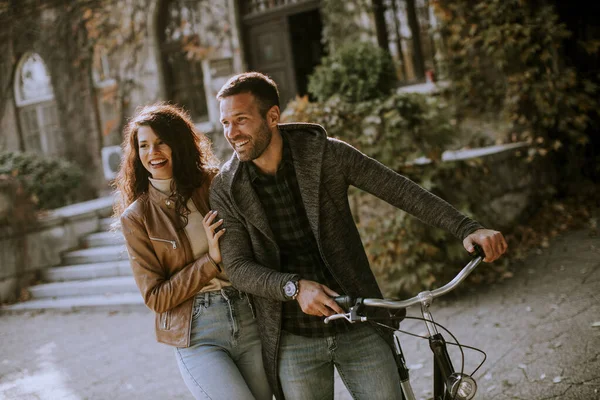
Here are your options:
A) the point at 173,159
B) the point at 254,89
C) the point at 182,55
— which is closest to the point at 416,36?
the point at 182,55

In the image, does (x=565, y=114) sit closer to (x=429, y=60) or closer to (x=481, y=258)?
(x=429, y=60)

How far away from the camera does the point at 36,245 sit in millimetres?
8289

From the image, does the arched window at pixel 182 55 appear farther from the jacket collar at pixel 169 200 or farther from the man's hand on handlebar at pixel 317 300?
the man's hand on handlebar at pixel 317 300

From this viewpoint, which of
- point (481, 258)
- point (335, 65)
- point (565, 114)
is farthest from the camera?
point (565, 114)

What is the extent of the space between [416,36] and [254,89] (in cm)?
740

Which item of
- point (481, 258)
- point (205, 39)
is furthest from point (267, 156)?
point (205, 39)

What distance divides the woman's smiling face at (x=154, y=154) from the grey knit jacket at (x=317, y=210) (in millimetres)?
379

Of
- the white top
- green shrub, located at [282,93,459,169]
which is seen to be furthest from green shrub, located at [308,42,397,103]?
the white top

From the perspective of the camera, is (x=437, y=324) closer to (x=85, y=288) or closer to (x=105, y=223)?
(x=85, y=288)

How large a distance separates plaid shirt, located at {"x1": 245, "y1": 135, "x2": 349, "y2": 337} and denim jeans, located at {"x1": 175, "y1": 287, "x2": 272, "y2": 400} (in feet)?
0.77

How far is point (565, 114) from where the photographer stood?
7.57m

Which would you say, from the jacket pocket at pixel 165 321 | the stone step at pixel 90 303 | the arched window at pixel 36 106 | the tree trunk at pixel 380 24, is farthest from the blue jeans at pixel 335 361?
the arched window at pixel 36 106

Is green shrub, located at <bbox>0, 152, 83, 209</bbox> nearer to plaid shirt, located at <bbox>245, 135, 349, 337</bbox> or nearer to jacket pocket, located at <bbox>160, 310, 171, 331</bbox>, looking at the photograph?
jacket pocket, located at <bbox>160, 310, 171, 331</bbox>

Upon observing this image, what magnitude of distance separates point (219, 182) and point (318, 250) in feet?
1.76
